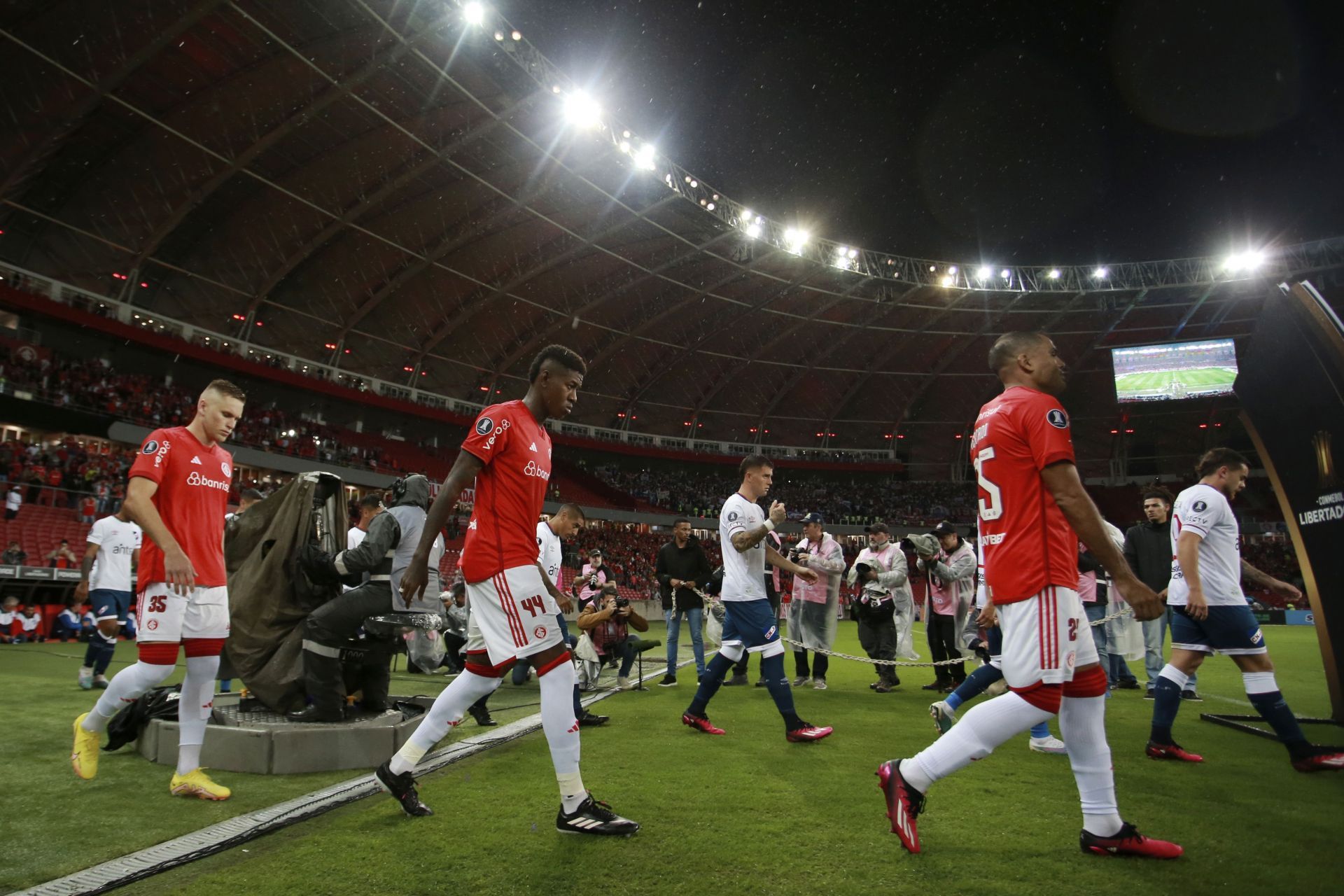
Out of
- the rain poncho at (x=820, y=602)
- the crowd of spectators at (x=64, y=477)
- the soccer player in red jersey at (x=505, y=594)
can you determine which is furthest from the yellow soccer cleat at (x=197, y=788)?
the crowd of spectators at (x=64, y=477)

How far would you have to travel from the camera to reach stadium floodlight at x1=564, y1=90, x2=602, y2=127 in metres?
22.2

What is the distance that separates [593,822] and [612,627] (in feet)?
17.6

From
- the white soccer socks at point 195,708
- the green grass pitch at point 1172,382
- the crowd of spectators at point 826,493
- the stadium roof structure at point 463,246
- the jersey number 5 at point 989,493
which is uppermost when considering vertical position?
the stadium roof structure at point 463,246

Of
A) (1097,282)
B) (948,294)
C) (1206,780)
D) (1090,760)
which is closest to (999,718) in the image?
(1090,760)

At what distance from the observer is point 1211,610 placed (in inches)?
189

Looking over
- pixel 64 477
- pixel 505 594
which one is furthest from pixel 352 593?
pixel 64 477

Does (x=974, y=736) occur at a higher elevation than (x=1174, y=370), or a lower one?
lower

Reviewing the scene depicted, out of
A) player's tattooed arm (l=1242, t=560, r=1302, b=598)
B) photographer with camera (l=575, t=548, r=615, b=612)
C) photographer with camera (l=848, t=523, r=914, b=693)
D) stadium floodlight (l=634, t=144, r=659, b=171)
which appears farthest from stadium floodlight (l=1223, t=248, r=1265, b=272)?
photographer with camera (l=575, t=548, r=615, b=612)

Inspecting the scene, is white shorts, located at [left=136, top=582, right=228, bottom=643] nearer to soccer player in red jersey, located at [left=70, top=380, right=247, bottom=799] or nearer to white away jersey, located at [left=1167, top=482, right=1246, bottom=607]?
soccer player in red jersey, located at [left=70, top=380, right=247, bottom=799]

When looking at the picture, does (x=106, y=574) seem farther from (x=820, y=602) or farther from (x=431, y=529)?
(x=820, y=602)

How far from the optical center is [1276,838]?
10.4 feet

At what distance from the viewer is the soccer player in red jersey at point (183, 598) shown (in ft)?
12.1

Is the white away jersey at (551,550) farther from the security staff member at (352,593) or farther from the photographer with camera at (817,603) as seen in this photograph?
the photographer with camera at (817,603)

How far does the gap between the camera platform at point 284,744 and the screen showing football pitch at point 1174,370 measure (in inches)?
1531
